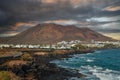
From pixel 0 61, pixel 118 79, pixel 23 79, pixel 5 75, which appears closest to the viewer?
pixel 5 75

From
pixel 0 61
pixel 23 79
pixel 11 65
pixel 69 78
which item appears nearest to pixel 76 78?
pixel 69 78

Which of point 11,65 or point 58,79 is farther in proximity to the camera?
point 11,65

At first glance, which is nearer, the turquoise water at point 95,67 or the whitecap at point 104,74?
the whitecap at point 104,74

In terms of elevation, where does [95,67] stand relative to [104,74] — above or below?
above

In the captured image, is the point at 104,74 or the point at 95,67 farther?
the point at 95,67

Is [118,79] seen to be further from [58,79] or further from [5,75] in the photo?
[5,75]

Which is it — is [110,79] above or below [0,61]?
below

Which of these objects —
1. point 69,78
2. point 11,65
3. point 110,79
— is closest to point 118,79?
point 110,79

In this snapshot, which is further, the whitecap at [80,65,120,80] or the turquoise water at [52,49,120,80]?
the turquoise water at [52,49,120,80]

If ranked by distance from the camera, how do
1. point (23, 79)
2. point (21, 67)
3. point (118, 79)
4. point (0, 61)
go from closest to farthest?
point (23, 79)
point (118, 79)
point (21, 67)
point (0, 61)
